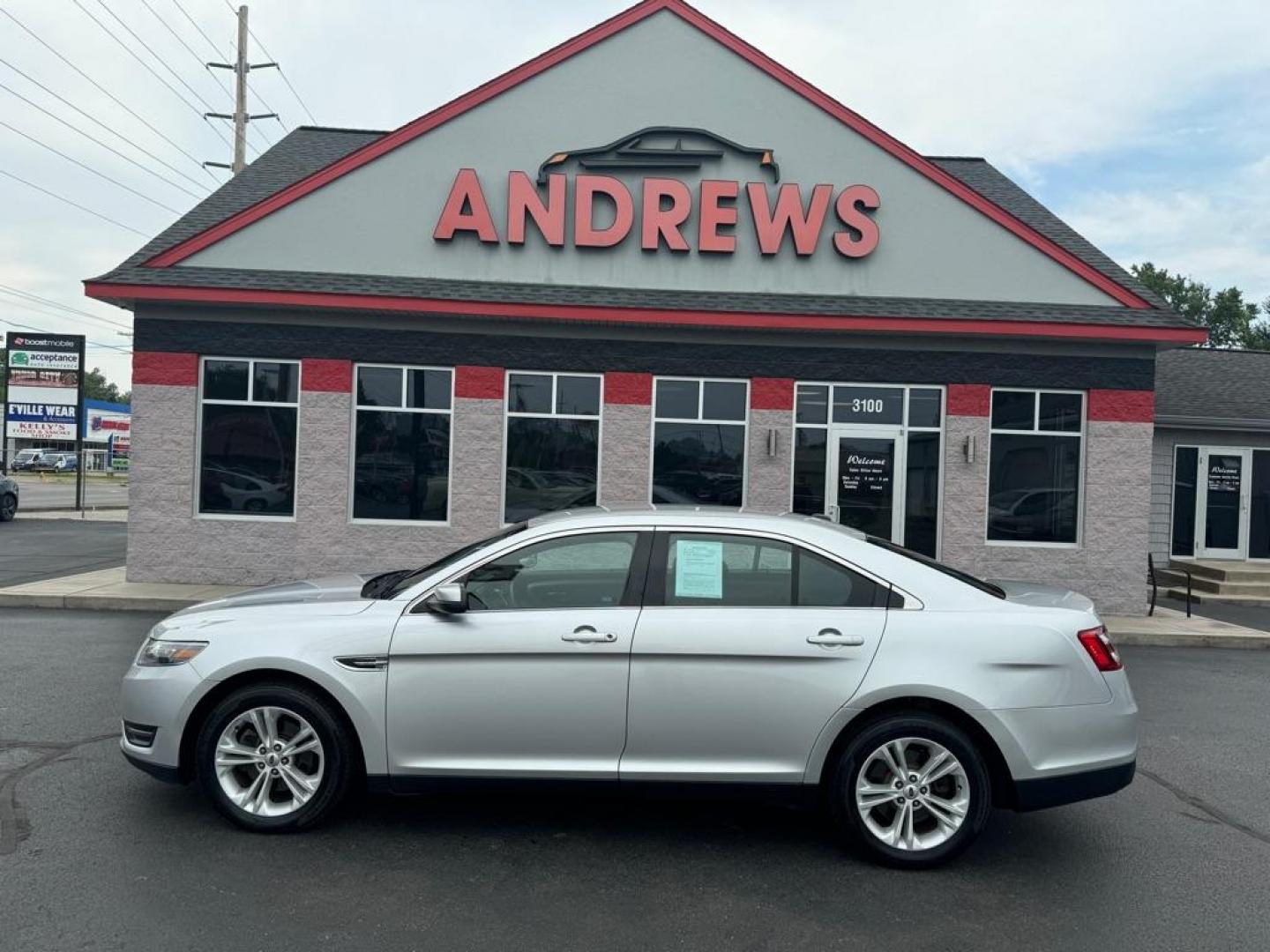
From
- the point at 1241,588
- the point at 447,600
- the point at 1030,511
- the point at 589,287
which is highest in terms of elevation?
the point at 589,287

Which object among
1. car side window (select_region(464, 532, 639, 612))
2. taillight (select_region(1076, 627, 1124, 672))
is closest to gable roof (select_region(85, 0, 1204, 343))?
car side window (select_region(464, 532, 639, 612))

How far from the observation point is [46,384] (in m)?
24.3

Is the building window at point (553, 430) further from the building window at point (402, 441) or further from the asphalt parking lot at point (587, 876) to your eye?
the asphalt parking lot at point (587, 876)

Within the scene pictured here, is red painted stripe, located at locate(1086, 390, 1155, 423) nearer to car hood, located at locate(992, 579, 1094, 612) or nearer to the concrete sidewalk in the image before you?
the concrete sidewalk

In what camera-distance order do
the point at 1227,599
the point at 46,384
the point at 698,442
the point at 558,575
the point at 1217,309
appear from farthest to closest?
the point at 1217,309
the point at 46,384
the point at 1227,599
the point at 698,442
the point at 558,575

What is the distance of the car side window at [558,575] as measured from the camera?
474 cm

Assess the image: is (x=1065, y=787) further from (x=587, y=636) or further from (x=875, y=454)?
(x=875, y=454)

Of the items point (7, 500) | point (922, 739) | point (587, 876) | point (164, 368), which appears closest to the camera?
point (587, 876)

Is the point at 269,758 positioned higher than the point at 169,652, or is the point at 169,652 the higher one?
the point at 169,652

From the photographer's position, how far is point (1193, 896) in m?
4.34

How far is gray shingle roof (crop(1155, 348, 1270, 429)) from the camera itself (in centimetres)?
1634

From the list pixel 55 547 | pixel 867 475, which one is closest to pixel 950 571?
pixel 867 475

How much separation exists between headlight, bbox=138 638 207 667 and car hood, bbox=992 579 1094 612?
3925 mm

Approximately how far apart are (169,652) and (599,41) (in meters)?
10.9
